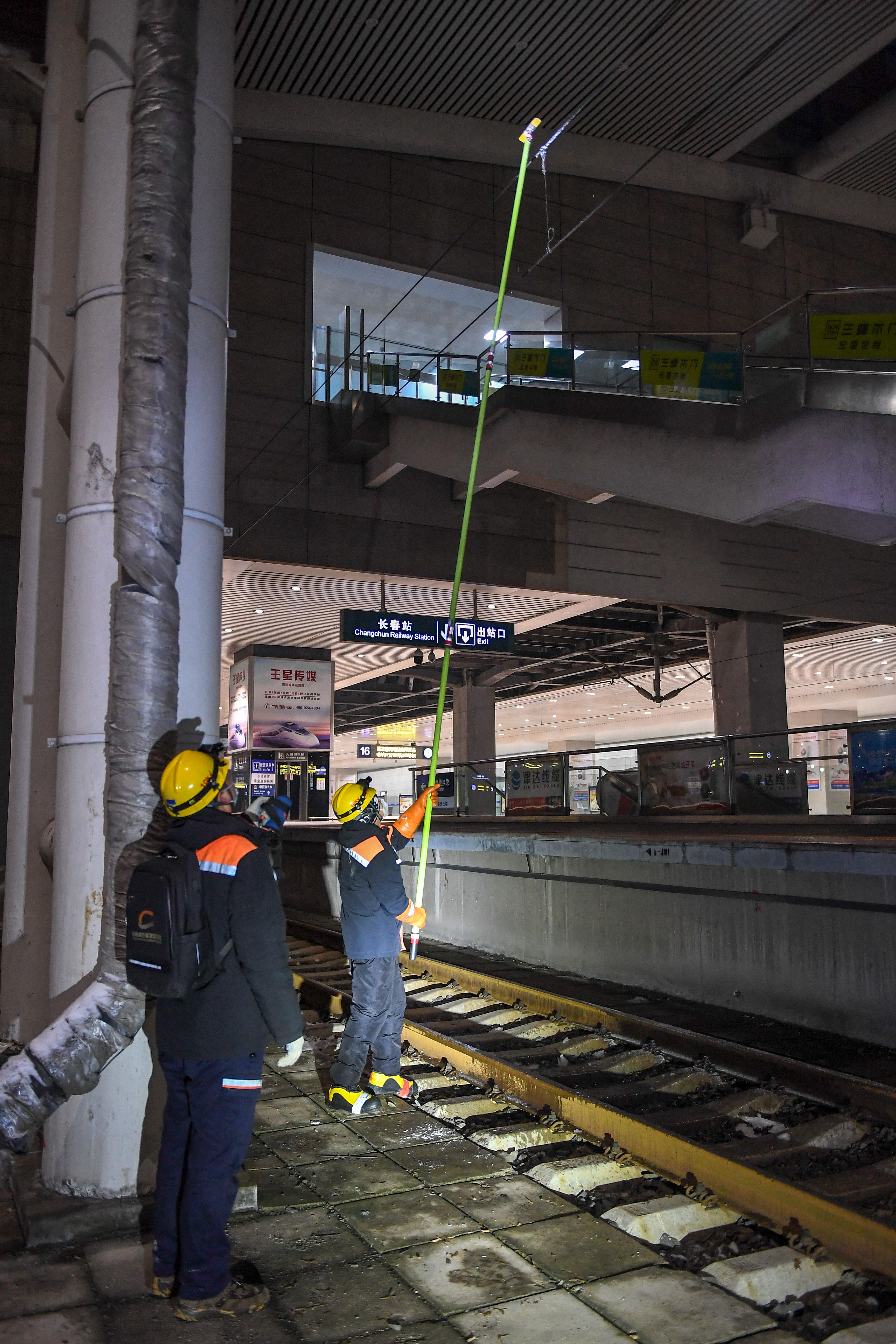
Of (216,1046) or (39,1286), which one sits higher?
(216,1046)

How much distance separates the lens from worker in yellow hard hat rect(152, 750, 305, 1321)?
3898 millimetres

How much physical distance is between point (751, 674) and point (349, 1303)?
2125 centimetres

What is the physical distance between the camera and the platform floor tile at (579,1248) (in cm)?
422

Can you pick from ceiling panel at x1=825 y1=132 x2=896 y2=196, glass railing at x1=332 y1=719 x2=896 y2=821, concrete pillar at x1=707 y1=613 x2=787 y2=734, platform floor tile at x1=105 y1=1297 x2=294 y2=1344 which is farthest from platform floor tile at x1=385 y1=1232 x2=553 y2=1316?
ceiling panel at x1=825 y1=132 x2=896 y2=196

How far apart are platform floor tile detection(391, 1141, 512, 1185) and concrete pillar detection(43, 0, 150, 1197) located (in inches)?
60.6

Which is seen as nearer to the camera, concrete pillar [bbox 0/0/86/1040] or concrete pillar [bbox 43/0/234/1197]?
concrete pillar [bbox 43/0/234/1197]

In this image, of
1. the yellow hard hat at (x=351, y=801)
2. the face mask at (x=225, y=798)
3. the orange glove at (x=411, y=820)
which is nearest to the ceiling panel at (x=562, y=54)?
the orange glove at (x=411, y=820)

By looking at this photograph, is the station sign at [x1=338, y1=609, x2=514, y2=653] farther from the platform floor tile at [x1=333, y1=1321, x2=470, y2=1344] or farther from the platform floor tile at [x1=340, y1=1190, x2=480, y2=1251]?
the platform floor tile at [x1=333, y1=1321, x2=470, y2=1344]

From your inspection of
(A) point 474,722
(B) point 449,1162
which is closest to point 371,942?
(B) point 449,1162

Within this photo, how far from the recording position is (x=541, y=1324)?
A: 379 cm

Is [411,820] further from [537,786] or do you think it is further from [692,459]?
[537,786]

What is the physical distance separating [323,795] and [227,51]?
22.1 m

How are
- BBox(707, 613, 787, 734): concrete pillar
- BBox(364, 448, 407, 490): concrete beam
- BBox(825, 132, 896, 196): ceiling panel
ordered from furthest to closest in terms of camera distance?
1. BBox(707, 613, 787, 734): concrete pillar
2. BBox(825, 132, 896, 196): ceiling panel
3. BBox(364, 448, 407, 490): concrete beam

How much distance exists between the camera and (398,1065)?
23.0ft
